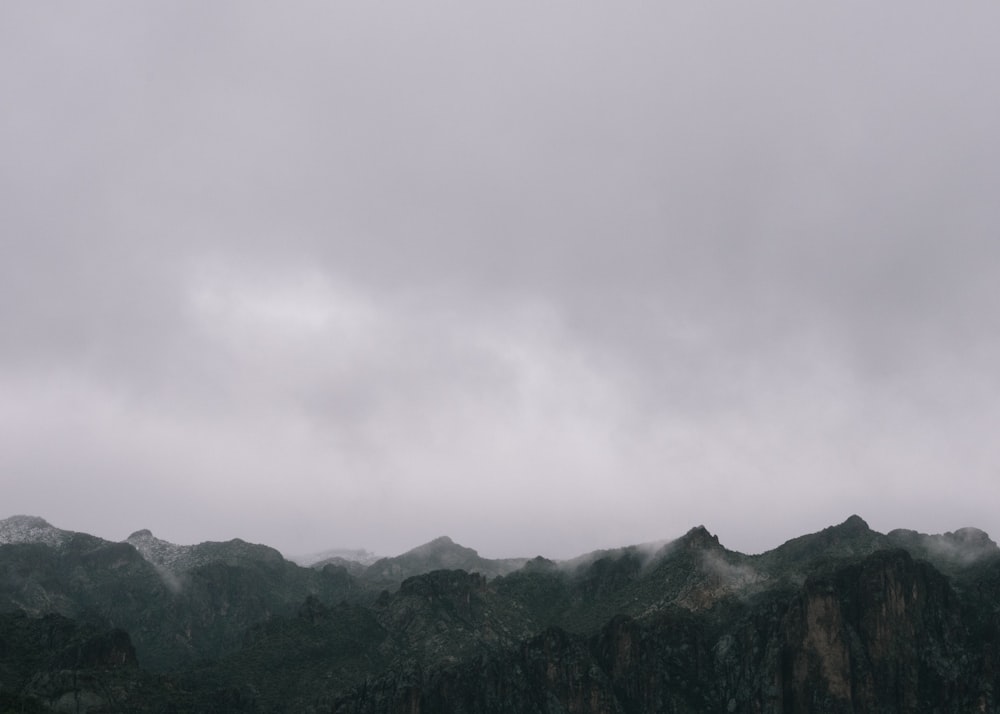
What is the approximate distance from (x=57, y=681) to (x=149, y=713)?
2152cm

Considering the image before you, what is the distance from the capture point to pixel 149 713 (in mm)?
198375

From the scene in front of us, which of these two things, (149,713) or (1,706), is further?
(149,713)

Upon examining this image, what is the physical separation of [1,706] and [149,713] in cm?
3702

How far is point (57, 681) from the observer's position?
625 ft

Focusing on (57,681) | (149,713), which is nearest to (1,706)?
(57,681)

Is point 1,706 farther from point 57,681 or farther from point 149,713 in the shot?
point 149,713

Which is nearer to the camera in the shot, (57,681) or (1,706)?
(1,706)

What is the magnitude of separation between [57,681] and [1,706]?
22.5 meters
